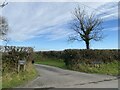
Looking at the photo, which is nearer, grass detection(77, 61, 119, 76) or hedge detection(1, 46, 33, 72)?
hedge detection(1, 46, 33, 72)

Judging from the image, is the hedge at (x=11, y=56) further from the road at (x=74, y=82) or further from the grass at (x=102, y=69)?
the grass at (x=102, y=69)

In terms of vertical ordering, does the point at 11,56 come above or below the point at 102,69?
above

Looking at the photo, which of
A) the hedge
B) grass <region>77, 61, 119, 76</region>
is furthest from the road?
grass <region>77, 61, 119, 76</region>

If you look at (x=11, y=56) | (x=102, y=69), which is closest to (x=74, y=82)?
(x=11, y=56)

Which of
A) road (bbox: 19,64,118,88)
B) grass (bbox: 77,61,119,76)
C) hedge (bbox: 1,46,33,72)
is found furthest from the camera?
grass (bbox: 77,61,119,76)

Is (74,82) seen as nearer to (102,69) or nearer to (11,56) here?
(11,56)

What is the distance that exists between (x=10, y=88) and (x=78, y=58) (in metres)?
18.0

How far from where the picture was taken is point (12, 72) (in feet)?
68.2

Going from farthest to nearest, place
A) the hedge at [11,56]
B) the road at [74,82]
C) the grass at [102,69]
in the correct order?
the grass at [102,69] → the hedge at [11,56] → the road at [74,82]

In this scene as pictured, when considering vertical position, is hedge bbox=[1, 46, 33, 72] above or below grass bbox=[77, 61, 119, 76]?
above

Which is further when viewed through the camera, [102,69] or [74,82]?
[102,69]

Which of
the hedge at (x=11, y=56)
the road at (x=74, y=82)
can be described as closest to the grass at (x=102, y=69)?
the road at (x=74, y=82)

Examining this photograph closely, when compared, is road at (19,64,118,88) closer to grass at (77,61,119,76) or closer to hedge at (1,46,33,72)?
hedge at (1,46,33,72)

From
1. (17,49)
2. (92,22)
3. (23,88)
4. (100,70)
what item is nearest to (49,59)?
(92,22)
